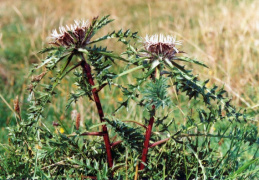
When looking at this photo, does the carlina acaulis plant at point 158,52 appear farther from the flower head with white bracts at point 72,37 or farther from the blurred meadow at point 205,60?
the blurred meadow at point 205,60

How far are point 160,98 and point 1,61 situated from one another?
3936mm

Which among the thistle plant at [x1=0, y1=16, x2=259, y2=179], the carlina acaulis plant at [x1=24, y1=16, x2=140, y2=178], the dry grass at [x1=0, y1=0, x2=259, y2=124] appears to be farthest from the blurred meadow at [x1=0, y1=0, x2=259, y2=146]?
the carlina acaulis plant at [x1=24, y1=16, x2=140, y2=178]

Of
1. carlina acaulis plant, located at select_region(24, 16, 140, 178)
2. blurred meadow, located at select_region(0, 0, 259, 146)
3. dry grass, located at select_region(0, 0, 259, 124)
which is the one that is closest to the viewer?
carlina acaulis plant, located at select_region(24, 16, 140, 178)

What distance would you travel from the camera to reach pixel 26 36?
5.82 metres

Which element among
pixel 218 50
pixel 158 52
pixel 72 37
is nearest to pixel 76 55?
pixel 72 37

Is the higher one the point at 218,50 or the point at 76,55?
the point at 218,50

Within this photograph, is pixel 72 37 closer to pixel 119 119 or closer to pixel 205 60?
pixel 119 119

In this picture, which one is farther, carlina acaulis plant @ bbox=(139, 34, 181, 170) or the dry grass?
the dry grass

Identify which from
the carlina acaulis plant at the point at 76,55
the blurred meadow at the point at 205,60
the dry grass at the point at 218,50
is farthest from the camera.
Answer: the dry grass at the point at 218,50

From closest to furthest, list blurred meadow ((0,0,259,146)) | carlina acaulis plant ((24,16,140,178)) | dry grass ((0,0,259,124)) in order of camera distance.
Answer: carlina acaulis plant ((24,16,140,178)) < blurred meadow ((0,0,259,146)) < dry grass ((0,0,259,124))

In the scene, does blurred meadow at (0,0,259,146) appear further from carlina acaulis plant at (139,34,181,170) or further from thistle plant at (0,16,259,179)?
carlina acaulis plant at (139,34,181,170)

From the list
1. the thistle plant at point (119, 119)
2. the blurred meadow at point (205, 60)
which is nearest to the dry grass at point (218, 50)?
the blurred meadow at point (205, 60)

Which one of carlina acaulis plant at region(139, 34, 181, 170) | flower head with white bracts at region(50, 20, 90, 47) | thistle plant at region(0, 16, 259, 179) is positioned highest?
flower head with white bracts at region(50, 20, 90, 47)

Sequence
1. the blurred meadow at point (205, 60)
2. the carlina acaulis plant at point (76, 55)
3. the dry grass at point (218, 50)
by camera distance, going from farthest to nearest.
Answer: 1. the dry grass at point (218, 50)
2. the blurred meadow at point (205, 60)
3. the carlina acaulis plant at point (76, 55)
